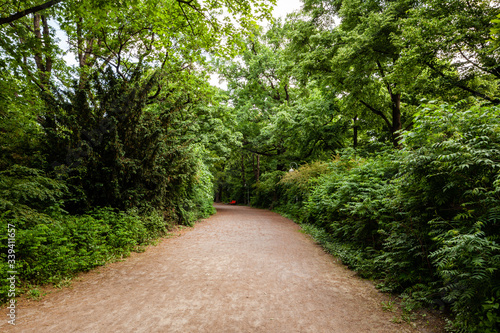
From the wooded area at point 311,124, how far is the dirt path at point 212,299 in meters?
0.57

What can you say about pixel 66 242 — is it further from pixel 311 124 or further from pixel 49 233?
pixel 311 124

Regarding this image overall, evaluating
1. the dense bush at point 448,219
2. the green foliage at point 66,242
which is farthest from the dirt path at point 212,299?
the dense bush at point 448,219

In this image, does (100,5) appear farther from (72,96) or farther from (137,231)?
(137,231)

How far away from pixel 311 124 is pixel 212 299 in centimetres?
1184

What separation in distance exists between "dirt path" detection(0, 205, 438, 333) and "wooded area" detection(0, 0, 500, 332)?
1.86 feet

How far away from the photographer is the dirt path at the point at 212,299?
2.78 metres

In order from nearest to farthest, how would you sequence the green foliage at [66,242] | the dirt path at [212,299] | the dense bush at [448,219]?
the dense bush at [448,219] < the dirt path at [212,299] < the green foliage at [66,242]

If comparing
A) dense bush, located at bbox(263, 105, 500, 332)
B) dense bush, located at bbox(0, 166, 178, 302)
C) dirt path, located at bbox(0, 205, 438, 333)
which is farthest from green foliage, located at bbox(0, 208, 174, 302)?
dense bush, located at bbox(263, 105, 500, 332)

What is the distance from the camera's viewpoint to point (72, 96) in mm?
5918

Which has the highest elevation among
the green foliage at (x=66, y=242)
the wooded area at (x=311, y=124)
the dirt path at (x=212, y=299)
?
the wooded area at (x=311, y=124)

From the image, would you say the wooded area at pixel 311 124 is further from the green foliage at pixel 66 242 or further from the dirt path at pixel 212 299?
the dirt path at pixel 212 299

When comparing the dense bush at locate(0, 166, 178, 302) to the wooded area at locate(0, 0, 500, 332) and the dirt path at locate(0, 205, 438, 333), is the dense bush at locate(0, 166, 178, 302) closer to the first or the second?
the wooded area at locate(0, 0, 500, 332)

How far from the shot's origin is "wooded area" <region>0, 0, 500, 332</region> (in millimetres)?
3021

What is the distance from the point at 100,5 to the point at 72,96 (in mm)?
2328
